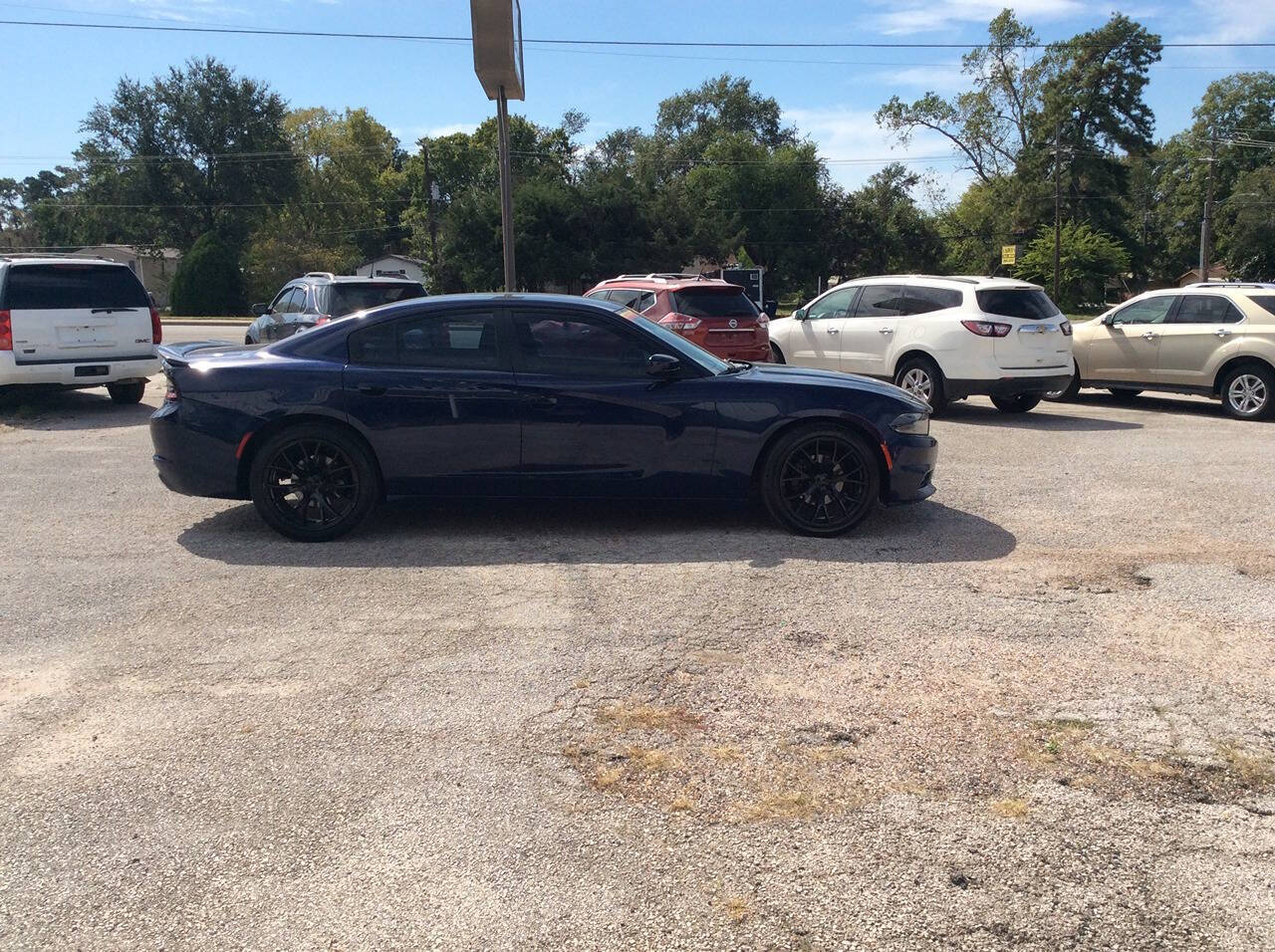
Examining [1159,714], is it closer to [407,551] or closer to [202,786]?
[202,786]

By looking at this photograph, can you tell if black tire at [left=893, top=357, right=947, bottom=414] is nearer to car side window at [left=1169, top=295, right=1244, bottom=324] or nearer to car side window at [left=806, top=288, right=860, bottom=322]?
car side window at [left=806, top=288, right=860, bottom=322]

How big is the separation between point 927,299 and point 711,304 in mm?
2926

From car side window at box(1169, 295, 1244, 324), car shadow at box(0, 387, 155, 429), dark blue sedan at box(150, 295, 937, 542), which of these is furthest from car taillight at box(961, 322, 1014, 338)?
car shadow at box(0, 387, 155, 429)

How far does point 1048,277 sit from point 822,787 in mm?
54373

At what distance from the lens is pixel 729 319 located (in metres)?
14.5

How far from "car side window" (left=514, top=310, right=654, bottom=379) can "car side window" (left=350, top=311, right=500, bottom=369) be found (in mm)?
228

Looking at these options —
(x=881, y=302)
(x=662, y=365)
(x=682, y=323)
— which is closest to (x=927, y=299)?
(x=881, y=302)

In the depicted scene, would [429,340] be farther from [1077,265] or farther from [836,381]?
[1077,265]

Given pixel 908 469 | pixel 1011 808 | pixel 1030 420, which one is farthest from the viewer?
pixel 1030 420

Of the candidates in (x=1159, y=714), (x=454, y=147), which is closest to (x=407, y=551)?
(x=1159, y=714)

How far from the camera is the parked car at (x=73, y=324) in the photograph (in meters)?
12.4

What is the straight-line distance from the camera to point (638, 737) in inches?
161

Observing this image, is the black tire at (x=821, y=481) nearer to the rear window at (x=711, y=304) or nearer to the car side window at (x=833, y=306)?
the car side window at (x=833, y=306)

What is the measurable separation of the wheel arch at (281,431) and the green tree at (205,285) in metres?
46.7
